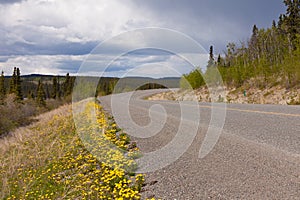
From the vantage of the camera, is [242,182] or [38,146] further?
[38,146]

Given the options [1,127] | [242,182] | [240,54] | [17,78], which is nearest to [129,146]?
[242,182]

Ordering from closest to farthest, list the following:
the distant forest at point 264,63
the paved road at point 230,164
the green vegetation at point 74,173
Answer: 1. the paved road at point 230,164
2. the green vegetation at point 74,173
3. the distant forest at point 264,63

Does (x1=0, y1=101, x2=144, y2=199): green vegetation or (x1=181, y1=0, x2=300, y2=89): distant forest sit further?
(x1=181, y1=0, x2=300, y2=89): distant forest

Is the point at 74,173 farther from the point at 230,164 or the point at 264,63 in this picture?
the point at 264,63

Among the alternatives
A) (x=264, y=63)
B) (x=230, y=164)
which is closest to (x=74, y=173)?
(x=230, y=164)

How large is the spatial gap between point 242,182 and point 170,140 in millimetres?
3095

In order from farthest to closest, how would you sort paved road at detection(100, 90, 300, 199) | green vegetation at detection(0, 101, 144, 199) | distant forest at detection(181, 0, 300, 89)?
distant forest at detection(181, 0, 300, 89) < green vegetation at detection(0, 101, 144, 199) < paved road at detection(100, 90, 300, 199)

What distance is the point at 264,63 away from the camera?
28.1 m

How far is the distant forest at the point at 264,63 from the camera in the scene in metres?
22.8

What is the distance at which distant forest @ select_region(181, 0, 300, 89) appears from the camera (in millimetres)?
22797

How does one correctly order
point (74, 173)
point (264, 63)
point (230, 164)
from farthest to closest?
1. point (264, 63)
2. point (74, 173)
3. point (230, 164)

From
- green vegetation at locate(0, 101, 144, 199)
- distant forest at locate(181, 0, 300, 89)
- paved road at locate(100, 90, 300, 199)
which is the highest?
distant forest at locate(181, 0, 300, 89)

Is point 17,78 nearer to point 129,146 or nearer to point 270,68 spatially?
point 270,68

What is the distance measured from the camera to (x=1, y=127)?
24.6 m
